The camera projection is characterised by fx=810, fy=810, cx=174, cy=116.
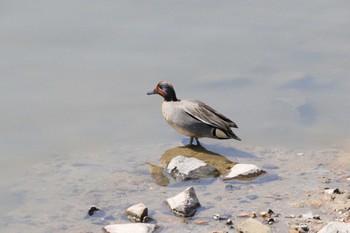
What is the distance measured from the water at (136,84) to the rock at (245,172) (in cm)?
36

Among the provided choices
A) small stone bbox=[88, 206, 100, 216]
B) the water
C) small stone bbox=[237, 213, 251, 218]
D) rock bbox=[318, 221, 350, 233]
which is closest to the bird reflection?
the water

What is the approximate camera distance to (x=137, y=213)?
7742 millimetres

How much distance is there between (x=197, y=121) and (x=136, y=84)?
1587 mm

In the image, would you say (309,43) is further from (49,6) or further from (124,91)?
(49,6)

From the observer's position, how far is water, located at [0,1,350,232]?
9.19 metres

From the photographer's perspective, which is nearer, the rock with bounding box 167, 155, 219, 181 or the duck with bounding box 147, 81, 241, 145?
the rock with bounding box 167, 155, 219, 181

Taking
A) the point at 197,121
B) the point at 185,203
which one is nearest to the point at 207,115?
the point at 197,121

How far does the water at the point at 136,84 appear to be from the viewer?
9188mm

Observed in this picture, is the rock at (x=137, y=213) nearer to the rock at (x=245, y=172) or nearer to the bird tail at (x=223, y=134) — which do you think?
the rock at (x=245, y=172)

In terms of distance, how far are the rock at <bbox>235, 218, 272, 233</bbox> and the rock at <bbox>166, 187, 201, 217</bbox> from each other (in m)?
0.55

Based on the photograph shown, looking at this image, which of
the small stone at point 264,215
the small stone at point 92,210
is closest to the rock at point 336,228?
the small stone at point 264,215

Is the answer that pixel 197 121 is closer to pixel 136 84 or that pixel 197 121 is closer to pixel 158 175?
pixel 158 175

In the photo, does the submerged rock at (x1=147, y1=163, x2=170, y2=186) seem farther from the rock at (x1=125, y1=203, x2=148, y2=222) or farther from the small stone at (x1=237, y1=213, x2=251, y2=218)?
the small stone at (x1=237, y1=213, x2=251, y2=218)

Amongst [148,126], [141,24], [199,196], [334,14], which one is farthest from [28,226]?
[334,14]
